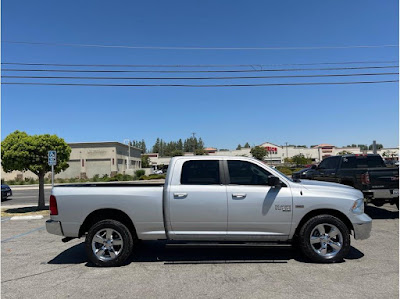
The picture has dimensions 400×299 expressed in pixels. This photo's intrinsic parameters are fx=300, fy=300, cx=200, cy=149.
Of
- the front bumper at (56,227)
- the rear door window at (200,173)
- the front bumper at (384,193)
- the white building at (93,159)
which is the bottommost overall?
the front bumper at (56,227)

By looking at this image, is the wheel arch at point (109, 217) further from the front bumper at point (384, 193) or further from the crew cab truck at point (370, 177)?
the front bumper at point (384, 193)

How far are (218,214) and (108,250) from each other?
200 cm

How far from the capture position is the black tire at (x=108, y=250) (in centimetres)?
512

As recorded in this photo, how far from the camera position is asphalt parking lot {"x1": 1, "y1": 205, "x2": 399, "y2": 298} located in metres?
4.05

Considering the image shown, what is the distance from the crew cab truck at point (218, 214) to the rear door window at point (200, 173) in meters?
0.02

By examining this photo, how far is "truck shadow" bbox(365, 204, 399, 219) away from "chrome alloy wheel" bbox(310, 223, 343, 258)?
17.7 ft

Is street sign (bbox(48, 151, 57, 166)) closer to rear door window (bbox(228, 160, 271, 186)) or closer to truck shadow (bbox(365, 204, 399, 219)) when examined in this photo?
rear door window (bbox(228, 160, 271, 186))

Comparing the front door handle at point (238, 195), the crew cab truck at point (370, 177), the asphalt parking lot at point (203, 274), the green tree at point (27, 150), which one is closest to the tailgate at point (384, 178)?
the crew cab truck at point (370, 177)

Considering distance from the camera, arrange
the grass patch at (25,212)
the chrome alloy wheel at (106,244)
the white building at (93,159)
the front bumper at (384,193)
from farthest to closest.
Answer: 1. the white building at (93,159)
2. the grass patch at (25,212)
3. the front bumper at (384,193)
4. the chrome alloy wheel at (106,244)

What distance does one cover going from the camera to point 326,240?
5.11 metres

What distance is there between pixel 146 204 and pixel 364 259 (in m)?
3.95

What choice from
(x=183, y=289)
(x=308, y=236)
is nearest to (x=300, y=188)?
(x=308, y=236)

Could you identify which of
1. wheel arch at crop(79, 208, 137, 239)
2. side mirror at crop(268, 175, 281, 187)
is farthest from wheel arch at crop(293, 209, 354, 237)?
wheel arch at crop(79, 208, 137, 239)

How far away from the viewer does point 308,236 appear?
5059mm
